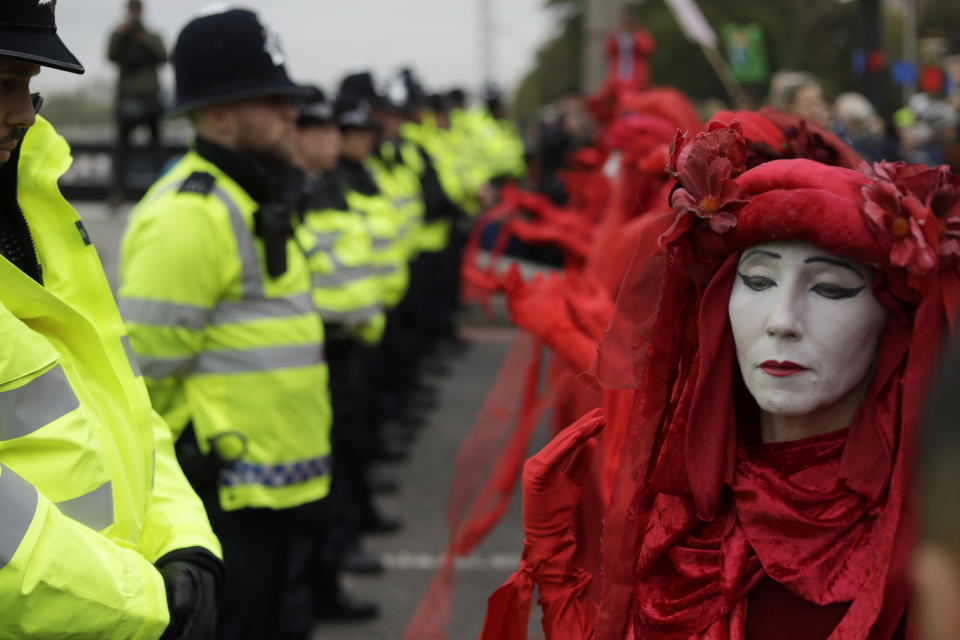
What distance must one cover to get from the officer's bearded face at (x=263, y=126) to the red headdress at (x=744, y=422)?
1.77 meters

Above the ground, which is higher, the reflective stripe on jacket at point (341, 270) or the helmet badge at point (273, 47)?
the helmet badge at point (273, 47)

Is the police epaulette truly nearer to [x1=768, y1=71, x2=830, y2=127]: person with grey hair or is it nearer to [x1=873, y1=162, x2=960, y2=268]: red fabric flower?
[x1=873, y1=162, x2=960, y2=268]: red fabric flower

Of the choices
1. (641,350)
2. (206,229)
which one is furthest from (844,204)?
(206,229)

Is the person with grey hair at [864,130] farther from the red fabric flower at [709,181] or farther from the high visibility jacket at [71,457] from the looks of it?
the high visibility jacket at [71,457]

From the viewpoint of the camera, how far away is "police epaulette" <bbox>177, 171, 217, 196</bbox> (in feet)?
11.2

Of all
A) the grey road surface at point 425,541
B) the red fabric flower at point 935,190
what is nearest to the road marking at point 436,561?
the grey road surface at point 425,541

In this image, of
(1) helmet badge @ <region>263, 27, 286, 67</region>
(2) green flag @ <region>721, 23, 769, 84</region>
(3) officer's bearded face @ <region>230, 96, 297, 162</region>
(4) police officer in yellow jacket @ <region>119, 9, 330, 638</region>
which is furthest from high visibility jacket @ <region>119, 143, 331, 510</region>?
(2) green flag @ <region>721, 23, 769, 84</region>

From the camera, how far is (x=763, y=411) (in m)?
2.18

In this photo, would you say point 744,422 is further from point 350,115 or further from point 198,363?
point 350,115

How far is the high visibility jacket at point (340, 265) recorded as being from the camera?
225 inches

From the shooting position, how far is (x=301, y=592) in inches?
189

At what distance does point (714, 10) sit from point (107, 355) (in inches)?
1740

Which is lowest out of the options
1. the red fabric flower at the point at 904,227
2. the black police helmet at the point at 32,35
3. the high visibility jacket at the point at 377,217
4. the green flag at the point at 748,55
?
the high visibility jacket at the point at 377,217

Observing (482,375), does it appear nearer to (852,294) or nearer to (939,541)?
(852,294)
